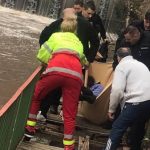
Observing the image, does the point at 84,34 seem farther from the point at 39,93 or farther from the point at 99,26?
the point at 99,26

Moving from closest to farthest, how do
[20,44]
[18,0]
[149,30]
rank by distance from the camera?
[149,30] < [20,44] < [18,0]

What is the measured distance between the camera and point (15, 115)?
21.5 feet

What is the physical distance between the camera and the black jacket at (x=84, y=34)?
26.9ft

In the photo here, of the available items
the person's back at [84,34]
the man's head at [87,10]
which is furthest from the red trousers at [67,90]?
the man's head at [87,10]

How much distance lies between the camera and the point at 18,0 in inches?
1431

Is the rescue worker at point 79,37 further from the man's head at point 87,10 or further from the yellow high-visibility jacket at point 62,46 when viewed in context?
the man's head at point 87,10

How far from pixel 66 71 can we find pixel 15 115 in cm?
89

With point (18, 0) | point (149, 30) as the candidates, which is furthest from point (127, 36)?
point (18, 0)

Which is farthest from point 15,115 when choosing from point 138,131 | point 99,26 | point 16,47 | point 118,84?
point 16,47

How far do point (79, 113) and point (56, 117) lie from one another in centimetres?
37

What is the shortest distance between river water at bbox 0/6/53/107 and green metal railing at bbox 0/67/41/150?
4.51m

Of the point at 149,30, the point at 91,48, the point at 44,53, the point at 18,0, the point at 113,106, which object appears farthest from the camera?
the point at 18,0

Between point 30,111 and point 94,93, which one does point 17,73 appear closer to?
point 94,93

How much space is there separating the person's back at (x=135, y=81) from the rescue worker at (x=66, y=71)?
0.60 meters
